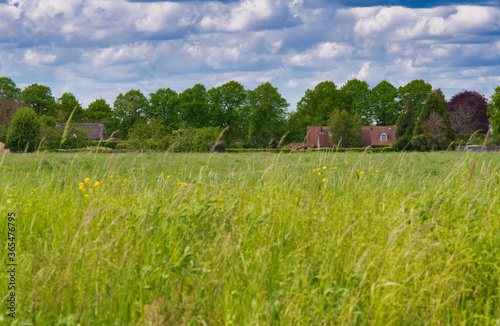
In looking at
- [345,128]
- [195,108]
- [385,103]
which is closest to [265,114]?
[195,108]

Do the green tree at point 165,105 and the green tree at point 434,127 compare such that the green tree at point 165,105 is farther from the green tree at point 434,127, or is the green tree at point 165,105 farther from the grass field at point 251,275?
the grass field at point 251,275

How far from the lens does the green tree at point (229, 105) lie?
64.9 m

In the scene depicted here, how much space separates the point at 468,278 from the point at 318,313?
4.54 ft

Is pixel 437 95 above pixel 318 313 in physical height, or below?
above

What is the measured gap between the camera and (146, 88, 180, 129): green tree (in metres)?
66.8

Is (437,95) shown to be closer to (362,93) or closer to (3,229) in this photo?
(362,93)

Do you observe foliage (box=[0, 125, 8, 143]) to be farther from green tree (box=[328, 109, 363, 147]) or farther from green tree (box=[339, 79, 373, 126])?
green tree (box=[339, 79, 373, 126])

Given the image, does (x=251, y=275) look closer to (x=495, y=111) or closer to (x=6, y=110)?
(x=495, y=111)

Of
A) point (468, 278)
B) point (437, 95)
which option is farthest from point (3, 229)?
point (437, 95)

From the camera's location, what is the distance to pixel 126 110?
221ft

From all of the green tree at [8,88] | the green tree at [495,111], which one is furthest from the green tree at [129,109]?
the green tree at [495,111]

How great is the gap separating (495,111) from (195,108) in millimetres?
41407

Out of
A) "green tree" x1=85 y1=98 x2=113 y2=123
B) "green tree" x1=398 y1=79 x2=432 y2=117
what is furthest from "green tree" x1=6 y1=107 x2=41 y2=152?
"green tree" x1=398 y1=79 x2=432 y2=117

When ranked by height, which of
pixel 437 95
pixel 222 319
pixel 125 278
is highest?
pixel 437 95
